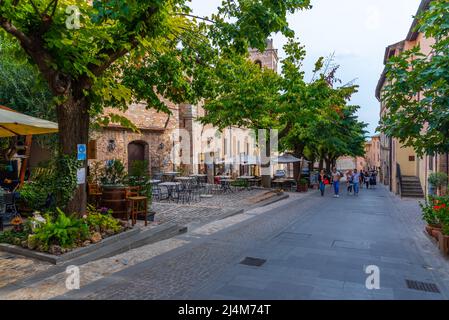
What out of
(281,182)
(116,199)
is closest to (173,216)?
(116,199)

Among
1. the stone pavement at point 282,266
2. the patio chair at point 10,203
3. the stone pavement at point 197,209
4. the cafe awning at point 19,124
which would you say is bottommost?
the stone pavement at point 282,266

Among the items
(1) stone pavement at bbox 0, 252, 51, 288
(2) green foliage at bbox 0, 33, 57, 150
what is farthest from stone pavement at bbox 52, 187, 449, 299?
(2) green foliage at bbox 0, 33, 57, 150

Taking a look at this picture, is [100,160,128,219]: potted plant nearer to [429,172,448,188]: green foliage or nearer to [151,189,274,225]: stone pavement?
[151,189,274,225]: stone pavement

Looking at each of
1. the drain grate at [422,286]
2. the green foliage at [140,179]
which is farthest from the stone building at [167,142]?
the drain grate at [422,286]

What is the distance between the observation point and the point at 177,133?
2483 cm

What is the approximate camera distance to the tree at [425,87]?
6.92m

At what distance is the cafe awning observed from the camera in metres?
7.76

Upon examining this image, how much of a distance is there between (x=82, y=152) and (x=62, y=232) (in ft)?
6.02

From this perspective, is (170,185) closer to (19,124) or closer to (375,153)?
(19,124)

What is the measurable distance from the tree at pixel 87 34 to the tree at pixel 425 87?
8.77ft

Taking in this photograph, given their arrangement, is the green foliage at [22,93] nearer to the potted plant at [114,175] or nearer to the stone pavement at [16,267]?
Result: the potted plant at [114,175]

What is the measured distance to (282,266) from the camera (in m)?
6.36
